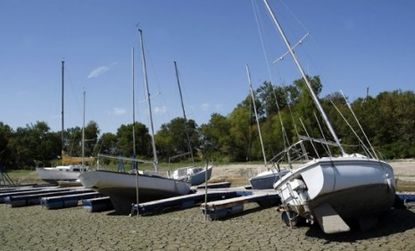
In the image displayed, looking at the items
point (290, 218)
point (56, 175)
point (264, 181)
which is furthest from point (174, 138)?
point (290, 218)

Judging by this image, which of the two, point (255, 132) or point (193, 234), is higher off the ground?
point (255, 132)

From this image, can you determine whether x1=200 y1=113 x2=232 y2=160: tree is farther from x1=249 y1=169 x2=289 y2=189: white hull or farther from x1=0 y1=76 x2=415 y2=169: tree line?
x1=249 y1=169 x2=289 y2=189: white hull

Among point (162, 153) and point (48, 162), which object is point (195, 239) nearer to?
point (48, 162)

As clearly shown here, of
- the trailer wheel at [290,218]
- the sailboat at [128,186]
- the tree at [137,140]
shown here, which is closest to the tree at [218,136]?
the tree at [137,140]

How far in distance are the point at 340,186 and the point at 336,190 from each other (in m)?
0.16

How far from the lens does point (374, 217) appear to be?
49.2ft

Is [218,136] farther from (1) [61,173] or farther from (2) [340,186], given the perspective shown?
(2) [340,186]

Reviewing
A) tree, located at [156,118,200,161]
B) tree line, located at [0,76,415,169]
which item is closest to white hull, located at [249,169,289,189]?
tree line, located at [0,76,415,169]

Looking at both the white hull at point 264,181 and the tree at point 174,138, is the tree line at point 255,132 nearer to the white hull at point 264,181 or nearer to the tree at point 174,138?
the tree at point 174,138

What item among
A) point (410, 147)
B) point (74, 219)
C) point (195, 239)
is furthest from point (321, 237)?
point (410, 147)

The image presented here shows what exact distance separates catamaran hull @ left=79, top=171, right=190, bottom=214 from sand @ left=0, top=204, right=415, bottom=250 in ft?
7.63

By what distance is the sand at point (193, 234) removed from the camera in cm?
1305

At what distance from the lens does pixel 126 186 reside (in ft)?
74.2

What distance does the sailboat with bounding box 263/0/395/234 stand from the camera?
13242mm
